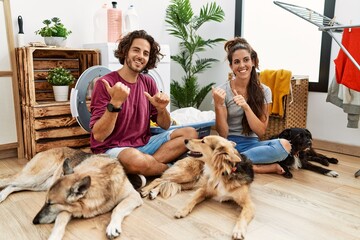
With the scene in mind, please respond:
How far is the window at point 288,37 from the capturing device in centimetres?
330

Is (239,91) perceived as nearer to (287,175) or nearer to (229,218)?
(287,175)

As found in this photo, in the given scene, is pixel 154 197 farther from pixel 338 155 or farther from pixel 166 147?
pixel 338 155

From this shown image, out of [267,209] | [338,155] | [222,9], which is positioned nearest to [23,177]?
[267,209]

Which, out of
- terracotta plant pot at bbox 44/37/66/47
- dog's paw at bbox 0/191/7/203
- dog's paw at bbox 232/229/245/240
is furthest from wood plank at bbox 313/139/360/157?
dog's paw at bbox 0/191/7/203

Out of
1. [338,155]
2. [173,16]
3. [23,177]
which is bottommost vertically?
[338,155]

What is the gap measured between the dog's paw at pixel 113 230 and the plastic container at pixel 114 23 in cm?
216

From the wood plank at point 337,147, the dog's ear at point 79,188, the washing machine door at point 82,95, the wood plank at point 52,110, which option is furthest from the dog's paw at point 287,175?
the wood plank at point 52,110

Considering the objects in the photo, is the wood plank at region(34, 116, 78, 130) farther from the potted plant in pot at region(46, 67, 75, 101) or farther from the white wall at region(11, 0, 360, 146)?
the white wall at region(11, 0, 360, 146)

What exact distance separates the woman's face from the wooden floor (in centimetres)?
89

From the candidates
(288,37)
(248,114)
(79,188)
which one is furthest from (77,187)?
(288,37)

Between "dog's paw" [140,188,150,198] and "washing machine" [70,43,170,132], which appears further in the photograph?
"washing machine" [70,43,170,132]

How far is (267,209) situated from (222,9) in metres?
3.07

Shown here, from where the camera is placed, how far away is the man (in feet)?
6.82

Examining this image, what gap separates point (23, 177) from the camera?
2.07m
